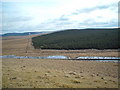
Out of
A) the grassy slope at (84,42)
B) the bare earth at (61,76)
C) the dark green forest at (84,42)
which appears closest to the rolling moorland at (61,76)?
the bare earth at (61,76)

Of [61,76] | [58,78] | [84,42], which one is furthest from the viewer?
[84,42]

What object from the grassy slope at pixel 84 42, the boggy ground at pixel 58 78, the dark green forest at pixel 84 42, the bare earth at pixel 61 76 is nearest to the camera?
the boggy ground at pixel 58 78

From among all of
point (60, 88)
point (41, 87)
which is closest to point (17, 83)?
point (41, 87)

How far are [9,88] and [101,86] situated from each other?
7.01 metres

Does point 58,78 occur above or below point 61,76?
above

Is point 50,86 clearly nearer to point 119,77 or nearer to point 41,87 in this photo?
point 41,87

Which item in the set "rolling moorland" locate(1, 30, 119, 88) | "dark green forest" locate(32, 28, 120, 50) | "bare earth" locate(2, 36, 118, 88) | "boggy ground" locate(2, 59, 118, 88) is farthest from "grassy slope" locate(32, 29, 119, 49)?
"boggy ground" locate(2, 59, 118, 88)

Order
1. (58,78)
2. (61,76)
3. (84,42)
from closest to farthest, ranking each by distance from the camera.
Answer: (58,78) < (61,76) < (84,42)

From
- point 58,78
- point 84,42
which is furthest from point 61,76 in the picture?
→ point 84,42

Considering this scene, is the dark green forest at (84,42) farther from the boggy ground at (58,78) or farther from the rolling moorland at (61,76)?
the boggy ground at (58,78)

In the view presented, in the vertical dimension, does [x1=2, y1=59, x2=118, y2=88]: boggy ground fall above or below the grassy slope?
above

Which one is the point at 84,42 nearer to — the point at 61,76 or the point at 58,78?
the point at 61,76

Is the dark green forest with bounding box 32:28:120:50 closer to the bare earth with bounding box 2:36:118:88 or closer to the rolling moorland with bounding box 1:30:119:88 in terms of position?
the rolling moorland with bounding box 1:30:119:88

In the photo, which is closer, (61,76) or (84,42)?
(61,76)
